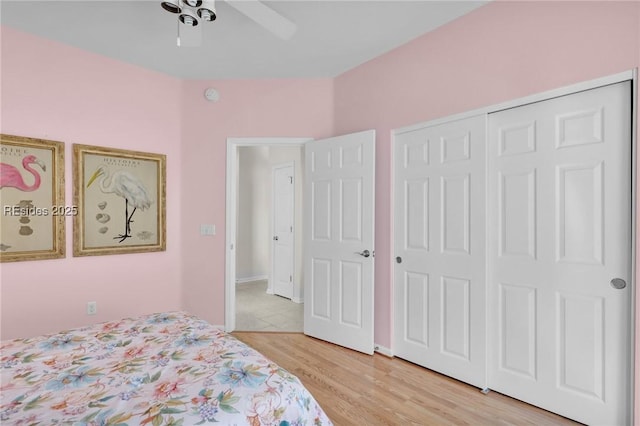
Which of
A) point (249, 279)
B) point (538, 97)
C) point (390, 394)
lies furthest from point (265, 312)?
point (538, 97)

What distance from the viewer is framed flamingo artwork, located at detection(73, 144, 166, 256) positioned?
2859 mm

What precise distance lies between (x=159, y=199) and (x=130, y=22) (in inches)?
61.8

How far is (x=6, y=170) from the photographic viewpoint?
8.13 feet

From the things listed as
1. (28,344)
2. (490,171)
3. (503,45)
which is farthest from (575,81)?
(28,344)

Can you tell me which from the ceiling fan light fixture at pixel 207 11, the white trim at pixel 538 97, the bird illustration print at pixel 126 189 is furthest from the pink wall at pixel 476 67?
the bird illustration print at pixel 126 189

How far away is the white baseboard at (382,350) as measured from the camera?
2.88 m

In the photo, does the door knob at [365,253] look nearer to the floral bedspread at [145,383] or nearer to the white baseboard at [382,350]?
the white baseboard at [382,350]

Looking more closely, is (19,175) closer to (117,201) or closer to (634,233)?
(117,201)

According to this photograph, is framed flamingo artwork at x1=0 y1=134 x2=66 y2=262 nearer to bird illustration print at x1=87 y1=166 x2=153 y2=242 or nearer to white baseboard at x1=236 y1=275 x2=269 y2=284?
bird illustration print at x1=87 y1=166 x2=153 y2=242

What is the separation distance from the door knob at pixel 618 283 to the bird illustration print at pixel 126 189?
3.66 meters

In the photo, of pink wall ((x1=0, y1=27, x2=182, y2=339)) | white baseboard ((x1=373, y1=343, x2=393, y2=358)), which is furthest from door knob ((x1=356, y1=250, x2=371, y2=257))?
pink wall ((x1=0, y1=27, x2=182, y2=339))

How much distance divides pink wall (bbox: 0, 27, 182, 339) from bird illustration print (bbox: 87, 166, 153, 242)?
0.71ft

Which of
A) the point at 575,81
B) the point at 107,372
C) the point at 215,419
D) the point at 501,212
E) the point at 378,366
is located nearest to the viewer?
the point at 215,419

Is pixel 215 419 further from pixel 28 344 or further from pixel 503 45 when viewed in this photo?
pixel 503 45
